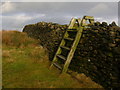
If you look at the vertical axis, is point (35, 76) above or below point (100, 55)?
below

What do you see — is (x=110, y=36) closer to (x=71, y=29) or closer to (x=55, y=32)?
(x=71, y=29)

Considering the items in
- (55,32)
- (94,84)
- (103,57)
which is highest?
(55,32)

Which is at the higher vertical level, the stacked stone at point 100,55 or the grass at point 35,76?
the stacked stone at point 100,55

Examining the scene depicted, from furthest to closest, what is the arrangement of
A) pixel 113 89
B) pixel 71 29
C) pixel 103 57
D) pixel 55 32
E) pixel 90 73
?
pixel 55 32
pixel 71 29
pixel 90 73
pixel 103 57
pixel 113 89

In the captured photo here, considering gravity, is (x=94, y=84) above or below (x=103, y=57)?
below

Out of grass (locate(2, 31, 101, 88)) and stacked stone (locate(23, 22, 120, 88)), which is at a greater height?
stacked stone (locate(23, 22, 120, 88))

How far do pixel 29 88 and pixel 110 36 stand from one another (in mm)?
2747

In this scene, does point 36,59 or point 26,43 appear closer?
point 36,59

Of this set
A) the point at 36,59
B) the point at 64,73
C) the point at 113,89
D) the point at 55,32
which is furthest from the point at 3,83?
the point at 55,32

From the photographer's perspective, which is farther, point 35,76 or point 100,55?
point 35,76

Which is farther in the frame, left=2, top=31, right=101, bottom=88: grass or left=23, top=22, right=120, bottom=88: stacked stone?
left=2, top=31, right=101, bottom=88: grass

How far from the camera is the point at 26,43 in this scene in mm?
12344

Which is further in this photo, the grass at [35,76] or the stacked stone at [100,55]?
the grass at [35,76]

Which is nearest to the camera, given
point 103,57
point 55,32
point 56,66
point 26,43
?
point 103,57
